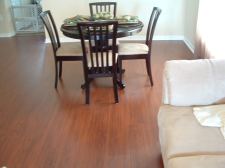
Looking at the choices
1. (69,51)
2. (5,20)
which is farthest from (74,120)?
(5,20)

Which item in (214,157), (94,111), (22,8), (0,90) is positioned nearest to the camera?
(214,157)

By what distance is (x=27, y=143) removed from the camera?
7.39ft

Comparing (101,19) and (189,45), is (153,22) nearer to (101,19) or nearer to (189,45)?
(101,19)

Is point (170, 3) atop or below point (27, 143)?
atop

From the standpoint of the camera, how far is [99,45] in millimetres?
2721

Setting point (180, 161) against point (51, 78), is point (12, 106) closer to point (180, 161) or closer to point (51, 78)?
point (51, 78)

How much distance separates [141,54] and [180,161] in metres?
1.92

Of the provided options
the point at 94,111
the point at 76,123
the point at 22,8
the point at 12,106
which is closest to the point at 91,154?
the point at 76,123

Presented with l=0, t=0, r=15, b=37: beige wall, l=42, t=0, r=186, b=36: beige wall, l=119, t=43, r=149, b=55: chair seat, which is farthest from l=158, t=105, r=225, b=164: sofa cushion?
l=0, t=0, r=15, b=37: beige wall

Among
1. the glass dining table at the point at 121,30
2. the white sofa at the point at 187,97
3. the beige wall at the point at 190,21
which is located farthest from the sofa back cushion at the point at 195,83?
the beige wall at the point at 190,21

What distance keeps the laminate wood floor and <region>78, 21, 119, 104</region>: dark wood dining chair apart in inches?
10.6

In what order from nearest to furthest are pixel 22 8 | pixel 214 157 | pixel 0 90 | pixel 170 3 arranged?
1. pixel 214 157
2. pixel 0 90
3. pixel 170 3
4. pixel 22 8

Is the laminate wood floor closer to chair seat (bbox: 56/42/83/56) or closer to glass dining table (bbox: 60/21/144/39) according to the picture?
chair seat (bbox: 56/42/83/56)

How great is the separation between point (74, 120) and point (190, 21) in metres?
3.06
